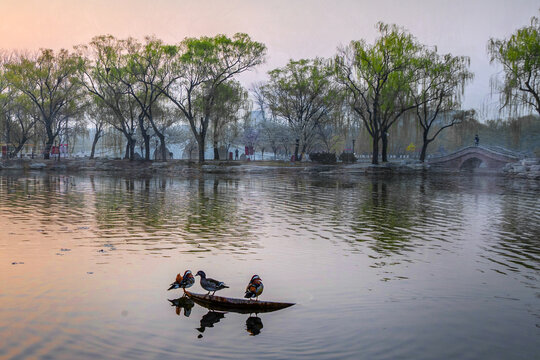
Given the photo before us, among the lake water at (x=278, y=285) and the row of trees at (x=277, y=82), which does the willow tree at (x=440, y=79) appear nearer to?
the row of trees at (x=277, y=82)

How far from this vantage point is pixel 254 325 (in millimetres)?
6973

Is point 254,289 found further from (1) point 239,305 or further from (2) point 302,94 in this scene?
(2) point 302,94

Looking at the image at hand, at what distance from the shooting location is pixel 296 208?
68.8 feet

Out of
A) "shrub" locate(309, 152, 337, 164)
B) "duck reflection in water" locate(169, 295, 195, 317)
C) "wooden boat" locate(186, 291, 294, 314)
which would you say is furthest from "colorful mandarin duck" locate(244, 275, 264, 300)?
"shrub" locate(309, 152, 337, 164)

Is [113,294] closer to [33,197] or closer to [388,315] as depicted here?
[388,315]

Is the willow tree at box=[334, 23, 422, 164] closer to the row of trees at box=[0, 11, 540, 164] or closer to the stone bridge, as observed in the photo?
the row of trees at box=[0, 11, 540, 164]

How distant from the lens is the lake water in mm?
6246

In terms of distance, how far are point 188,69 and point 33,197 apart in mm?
35179

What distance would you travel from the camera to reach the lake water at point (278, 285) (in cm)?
625

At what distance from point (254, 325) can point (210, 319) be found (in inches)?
29.6

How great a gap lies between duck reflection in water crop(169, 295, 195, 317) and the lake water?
0.07 meters

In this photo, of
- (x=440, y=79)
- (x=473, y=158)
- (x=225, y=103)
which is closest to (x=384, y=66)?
(x=440, y=79)

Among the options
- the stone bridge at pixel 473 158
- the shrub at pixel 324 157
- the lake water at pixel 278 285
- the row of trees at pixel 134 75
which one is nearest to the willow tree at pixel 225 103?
the row of trees at pixel 134 75

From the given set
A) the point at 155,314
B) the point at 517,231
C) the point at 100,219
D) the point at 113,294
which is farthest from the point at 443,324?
the point at 100,219
